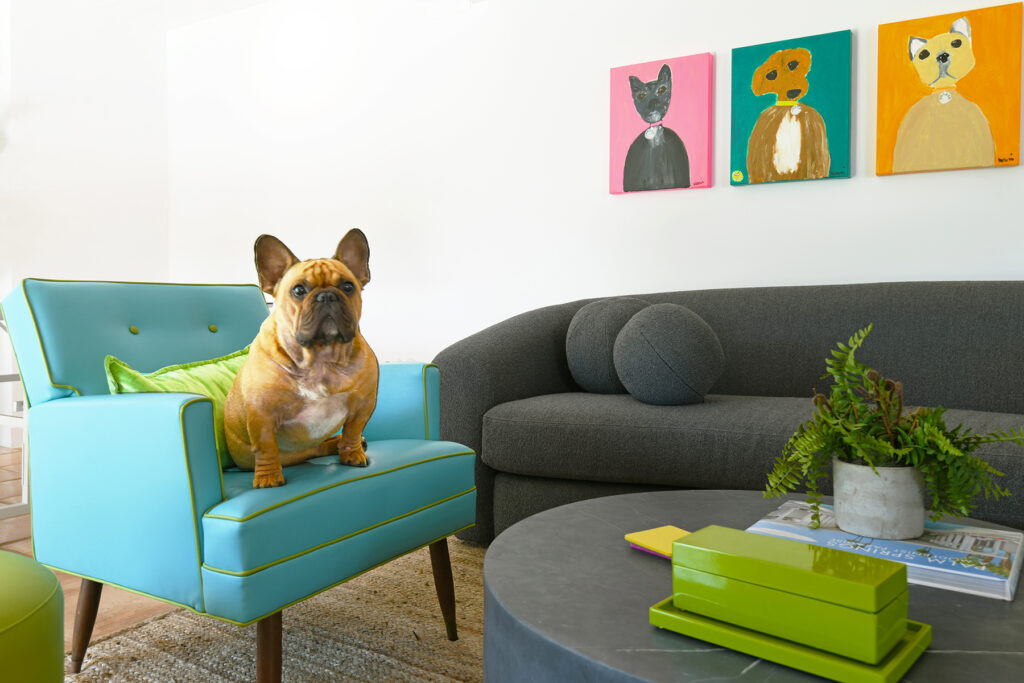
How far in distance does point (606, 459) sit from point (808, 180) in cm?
140

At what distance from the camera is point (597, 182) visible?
314cm

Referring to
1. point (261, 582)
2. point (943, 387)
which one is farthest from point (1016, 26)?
point (261, 582)

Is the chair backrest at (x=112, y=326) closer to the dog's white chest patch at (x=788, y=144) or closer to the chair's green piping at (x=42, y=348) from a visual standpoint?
the chair's green piping at (x=42, y=348)

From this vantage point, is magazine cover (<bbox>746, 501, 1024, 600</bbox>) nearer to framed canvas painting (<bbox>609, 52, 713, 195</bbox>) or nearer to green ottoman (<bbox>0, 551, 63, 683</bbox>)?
green ottoman (<bbox>0, 551, 63, 683</bbox>)

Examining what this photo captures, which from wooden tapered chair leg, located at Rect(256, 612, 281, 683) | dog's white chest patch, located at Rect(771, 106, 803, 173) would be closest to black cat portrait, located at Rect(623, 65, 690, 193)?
dog's white chest patch, located at Rect(771, 106, 803, 173)

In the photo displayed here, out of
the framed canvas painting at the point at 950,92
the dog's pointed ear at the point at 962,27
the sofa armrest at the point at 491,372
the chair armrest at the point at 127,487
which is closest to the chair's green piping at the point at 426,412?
the sofa armrest at the point at 491,372

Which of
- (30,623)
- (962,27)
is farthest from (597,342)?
(30,623)

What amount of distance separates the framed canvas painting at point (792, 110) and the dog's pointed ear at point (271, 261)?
1.93 metres

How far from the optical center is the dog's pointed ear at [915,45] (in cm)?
248

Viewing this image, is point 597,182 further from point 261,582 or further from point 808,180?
point 261,582

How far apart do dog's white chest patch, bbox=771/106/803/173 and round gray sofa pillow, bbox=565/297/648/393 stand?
30.2 inches

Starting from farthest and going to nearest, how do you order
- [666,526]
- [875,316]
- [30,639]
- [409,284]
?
[409,284] < [875,316] < [666,526] < [30,639]

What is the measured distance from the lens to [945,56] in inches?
96.2

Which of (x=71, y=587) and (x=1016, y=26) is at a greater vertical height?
(x=1016, y=26)
